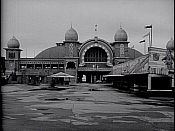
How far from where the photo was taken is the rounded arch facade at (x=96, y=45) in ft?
197

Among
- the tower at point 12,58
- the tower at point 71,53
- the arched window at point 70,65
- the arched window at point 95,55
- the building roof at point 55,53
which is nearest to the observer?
the tower at point 71,53

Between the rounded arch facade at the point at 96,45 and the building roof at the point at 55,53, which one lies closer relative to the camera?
the rounded arch facade at the point at 96,45

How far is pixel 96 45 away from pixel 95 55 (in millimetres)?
3658

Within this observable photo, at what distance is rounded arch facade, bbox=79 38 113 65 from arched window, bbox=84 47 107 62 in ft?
5.50

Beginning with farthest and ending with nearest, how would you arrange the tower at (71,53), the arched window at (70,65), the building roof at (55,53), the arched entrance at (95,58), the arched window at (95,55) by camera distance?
1. the building roof at (55,53)
2. the arched window at (95,55)
3. the arched window at (70,65)
4. the tower at (71,53)
5. the arched entrance at (95,58)

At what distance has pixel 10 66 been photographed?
206 feet

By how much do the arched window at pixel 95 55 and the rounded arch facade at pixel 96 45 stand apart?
168cm

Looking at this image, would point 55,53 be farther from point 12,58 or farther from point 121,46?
point 121,46

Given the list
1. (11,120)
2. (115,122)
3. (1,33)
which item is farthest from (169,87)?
(1,33)

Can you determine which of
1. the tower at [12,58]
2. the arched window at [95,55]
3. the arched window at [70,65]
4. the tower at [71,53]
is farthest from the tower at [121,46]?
the tower at [12,58]

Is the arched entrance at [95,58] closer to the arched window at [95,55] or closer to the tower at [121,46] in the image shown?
the arched window at [95,55]

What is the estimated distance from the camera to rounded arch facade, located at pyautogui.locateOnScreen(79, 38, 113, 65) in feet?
197

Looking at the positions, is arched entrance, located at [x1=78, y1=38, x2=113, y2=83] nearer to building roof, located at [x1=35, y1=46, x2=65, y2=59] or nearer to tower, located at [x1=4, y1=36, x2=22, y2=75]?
building roof, located at [x1=35, y1=46, x2=65, y2=59]

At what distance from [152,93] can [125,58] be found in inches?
1685
